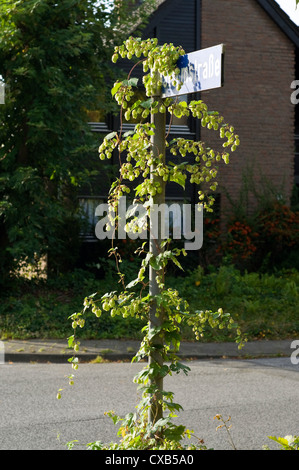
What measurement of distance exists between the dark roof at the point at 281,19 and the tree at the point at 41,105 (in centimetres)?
774

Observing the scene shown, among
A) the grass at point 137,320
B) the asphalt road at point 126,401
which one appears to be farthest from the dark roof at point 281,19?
the asphalt road at point 126,401

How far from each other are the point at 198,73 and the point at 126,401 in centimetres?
418

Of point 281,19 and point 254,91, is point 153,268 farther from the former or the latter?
→ point 281,19

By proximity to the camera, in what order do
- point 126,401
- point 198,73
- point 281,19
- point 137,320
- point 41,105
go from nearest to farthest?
point 198,73
point 126,401
point 137,320
point 41,105
point 281,19

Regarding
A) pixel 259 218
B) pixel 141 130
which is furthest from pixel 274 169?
pixel 141 130

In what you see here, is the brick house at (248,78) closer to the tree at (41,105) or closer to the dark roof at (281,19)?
the dark roof at (281,19)

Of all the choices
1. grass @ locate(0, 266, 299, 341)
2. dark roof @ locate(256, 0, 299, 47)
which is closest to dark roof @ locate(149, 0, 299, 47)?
dark roof @ locate(256, 0, 299, 47)

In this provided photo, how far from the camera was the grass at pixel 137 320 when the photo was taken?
37.7 feet

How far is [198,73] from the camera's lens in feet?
13.4

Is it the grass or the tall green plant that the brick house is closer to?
the grass

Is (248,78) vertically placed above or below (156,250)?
above

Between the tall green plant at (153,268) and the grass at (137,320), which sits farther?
the grass at (137,320)

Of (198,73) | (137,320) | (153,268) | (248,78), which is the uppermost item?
(248,78)

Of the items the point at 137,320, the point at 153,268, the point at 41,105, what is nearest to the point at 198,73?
the point at 153,268
